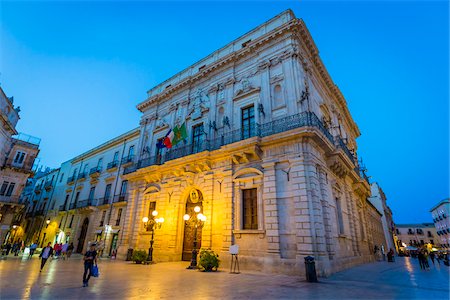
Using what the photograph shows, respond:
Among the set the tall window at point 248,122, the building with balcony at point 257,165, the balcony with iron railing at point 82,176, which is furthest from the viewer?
the balcony with iron railing at point 82,176

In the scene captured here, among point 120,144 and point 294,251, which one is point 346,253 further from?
point 120,144

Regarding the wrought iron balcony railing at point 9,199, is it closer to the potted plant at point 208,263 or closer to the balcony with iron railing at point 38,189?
the balcony with iron railing at point 38,189

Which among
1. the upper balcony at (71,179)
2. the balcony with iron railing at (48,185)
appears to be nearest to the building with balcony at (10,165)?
the upper balcony at (71,179)

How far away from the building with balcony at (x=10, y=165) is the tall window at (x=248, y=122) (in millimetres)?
22428

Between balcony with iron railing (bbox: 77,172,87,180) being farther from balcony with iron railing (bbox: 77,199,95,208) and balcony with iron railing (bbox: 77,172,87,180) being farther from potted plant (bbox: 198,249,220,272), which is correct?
potted plant (bbox: 198,249,220,272)

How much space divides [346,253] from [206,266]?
25.9 ft

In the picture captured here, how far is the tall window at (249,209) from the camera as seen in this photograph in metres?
11.7

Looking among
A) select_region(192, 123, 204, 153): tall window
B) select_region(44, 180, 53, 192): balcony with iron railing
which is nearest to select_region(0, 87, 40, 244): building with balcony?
select_region(44, 180, 53, 192): balcony with iron railing

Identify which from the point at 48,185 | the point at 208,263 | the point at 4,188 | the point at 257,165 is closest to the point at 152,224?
the point at 208,263

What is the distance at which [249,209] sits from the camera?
12.0 meters

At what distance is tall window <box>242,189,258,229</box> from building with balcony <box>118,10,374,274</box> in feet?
0.16

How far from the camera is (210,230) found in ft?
41.4

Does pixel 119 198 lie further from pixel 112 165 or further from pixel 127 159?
pixel 112 165

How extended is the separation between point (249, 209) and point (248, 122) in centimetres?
515
